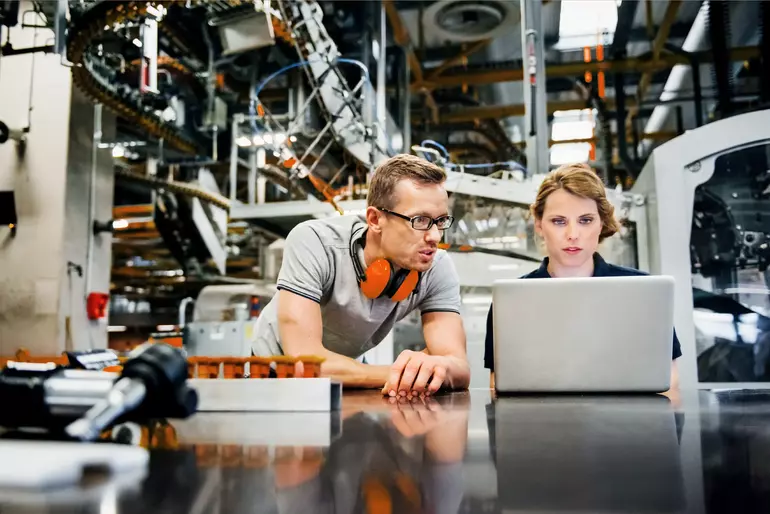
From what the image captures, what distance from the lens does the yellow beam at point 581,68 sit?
4.54m

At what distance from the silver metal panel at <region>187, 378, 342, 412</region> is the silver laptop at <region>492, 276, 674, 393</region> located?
1.36 feet

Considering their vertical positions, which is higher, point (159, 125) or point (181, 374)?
point (159, 125)

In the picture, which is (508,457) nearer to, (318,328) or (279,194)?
(318,328)

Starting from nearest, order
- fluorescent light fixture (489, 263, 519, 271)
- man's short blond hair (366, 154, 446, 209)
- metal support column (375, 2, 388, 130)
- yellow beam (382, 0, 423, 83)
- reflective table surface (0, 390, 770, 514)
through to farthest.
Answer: reflective table surface (0, 390, 770, 514) → man's short blond hair (366, 154, 446, 209) → fluorescent light fixture (489, 263, 519, 271) → metal support column (375, 2, 388, 130) → yellow beam (382, 0, 423, 83)

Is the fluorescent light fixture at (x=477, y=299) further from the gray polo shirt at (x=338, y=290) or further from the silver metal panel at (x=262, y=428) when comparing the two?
the silver metal panel at (x=262, y=428)

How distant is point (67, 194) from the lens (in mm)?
3627

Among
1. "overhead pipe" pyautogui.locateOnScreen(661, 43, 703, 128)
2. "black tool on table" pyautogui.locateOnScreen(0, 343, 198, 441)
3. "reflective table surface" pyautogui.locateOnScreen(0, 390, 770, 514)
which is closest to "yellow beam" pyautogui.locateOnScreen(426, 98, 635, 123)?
"overhead pipe" pyautogui.locateOnScreen(661, 43, 703, 128)

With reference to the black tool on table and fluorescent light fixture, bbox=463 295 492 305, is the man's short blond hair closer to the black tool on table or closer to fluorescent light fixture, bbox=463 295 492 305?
the black tool on table

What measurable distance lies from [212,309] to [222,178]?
5.15ft

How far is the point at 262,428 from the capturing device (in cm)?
63

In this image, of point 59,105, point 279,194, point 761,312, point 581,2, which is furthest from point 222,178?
point 761,312

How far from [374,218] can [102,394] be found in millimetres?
1146

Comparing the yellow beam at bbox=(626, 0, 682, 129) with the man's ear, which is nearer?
the man's ear

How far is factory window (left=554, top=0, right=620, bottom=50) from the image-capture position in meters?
4.18
